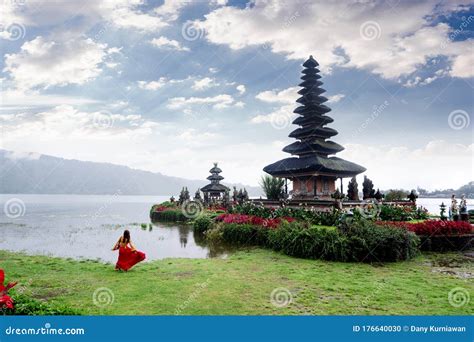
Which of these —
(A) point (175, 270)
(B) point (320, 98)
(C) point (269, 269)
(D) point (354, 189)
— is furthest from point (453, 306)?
(B) point (320, 98)

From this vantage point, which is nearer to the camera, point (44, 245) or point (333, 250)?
point (333, 250)

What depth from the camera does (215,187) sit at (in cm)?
5316

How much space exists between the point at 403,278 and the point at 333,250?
2796 millimetres

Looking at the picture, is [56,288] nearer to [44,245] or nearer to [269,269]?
[269,269]

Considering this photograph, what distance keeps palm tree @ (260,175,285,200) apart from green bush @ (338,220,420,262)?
23.3 meters

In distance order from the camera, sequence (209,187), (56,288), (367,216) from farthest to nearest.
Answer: (209,187) → (367,216) → (56,288)

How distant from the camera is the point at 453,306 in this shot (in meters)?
6.77

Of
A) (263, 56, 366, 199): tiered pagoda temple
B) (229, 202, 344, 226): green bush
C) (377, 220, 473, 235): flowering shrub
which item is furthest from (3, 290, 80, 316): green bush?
(263, 56, 366, 199): tiered pagoda temple

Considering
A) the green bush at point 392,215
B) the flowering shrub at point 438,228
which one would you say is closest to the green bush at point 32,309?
the flowering shrub at point 438,228

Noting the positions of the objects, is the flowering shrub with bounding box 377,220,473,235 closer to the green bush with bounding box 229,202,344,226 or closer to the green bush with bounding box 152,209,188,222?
the green bush with bounding box 229,202,344,226

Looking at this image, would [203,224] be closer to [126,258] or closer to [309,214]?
[309,214]
